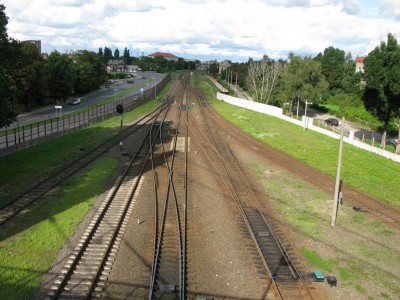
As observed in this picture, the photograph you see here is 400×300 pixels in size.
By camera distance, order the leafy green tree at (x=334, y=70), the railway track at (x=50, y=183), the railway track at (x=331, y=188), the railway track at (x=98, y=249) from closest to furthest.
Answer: the railway track at (x=98, y=249) < the railway track at (x=50, y=183) < the railway track at (x=331, y=188) < the leafy green tree at (x=334, y=70)

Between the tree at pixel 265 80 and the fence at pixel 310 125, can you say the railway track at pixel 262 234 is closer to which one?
the fence at pixel 310 125

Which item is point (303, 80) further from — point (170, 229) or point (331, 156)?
point (170, 229)

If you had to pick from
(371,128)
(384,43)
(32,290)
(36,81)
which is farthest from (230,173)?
(36,81)

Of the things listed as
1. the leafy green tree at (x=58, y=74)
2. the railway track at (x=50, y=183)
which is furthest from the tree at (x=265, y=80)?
the railway track at (x=50, y=183)

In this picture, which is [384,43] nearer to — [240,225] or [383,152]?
[383,152]

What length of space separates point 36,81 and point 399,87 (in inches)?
2128

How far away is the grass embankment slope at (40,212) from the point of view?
1284 centimetres

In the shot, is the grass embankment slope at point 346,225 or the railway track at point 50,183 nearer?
the grass embankment slope at point 346,225

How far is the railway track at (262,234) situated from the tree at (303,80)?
87.0ft

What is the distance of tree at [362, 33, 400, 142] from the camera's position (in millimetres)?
35844

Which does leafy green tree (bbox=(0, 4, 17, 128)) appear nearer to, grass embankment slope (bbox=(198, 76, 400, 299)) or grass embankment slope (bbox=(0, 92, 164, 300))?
grass embankment slope (bbox=(0, 92, 164, 300))

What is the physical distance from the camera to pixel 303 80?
5584 centimetres

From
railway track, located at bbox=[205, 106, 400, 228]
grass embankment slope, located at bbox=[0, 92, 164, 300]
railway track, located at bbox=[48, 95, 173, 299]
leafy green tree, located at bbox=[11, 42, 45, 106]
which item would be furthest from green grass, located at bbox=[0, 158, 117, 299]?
leafy green tree, located at bbox=[11, 42, 45, 106]

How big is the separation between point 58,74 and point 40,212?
5823cm
